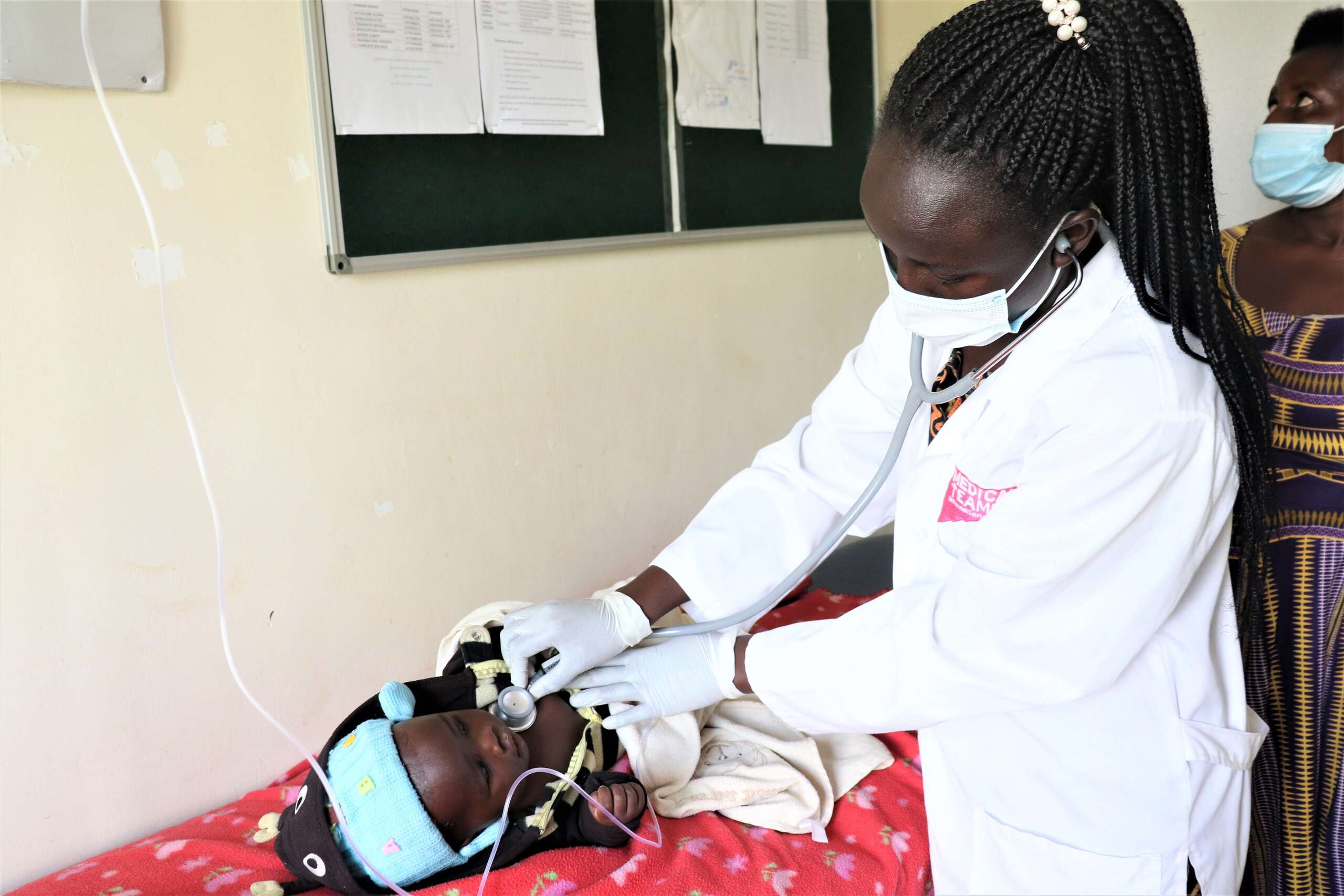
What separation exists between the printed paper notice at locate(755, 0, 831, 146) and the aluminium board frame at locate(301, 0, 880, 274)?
0.24m

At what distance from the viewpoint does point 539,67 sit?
1.93 m

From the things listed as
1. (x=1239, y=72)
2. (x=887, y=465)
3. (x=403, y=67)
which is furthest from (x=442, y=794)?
(x=1239, y=72)

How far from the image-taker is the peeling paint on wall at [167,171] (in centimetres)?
154

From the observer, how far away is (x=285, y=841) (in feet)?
4.78

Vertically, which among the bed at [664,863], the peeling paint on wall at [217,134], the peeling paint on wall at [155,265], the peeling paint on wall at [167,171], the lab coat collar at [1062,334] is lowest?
the bed at [664,863]

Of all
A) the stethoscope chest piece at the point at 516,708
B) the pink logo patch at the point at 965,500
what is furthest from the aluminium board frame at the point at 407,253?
the pink logo patch at the point at 965,500

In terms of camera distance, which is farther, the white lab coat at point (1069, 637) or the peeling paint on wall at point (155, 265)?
the peeling paint on wall at point (155, 265)

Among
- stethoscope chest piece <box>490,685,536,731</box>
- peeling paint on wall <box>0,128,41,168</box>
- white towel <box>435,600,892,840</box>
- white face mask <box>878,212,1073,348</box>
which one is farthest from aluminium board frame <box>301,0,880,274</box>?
white face mask <box>878,212,1073,348</box>

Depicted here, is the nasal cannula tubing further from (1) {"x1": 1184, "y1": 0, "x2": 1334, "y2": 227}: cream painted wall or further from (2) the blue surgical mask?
(1) {"x1": 1184, "y1": 0, "x2": 1334, "y2": 227}: cream painted wall

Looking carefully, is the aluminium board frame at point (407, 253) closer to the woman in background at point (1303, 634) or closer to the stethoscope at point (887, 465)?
the stethoscope at point (887, 465)

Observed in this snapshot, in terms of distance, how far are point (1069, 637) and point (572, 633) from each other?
0.63 m

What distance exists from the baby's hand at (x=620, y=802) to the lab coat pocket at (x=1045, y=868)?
0.57 meters

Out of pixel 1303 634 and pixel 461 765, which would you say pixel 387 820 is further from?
pixel 1303 634

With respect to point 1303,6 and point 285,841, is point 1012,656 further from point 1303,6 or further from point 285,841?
point 1303,6
